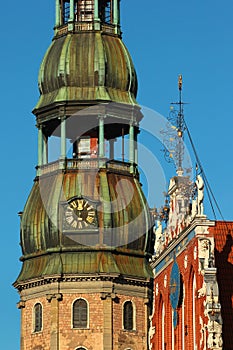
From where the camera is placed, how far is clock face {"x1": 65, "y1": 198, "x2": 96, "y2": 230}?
119938 mm

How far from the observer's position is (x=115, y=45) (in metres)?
124

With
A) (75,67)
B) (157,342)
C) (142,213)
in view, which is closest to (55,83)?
(75,67)

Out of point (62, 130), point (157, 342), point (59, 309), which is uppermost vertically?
point (62, 130)

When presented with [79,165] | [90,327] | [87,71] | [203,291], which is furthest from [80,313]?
[203,291]

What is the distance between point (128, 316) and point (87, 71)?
14968 millimetres

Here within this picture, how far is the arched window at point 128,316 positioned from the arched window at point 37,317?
4941mm

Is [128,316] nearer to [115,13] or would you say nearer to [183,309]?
[115,13]

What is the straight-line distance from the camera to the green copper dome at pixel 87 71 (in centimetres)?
12256

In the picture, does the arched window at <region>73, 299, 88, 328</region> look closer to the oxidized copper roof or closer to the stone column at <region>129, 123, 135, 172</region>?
the oxidized copper roof

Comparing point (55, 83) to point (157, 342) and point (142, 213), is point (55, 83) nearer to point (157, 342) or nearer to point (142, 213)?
point (142, 213)

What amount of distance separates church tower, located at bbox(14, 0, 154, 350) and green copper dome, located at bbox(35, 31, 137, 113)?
60 mm

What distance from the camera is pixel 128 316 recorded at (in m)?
120

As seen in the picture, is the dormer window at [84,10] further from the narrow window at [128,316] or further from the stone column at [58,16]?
the narrow window at [128,316]

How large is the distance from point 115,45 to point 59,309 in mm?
17007
